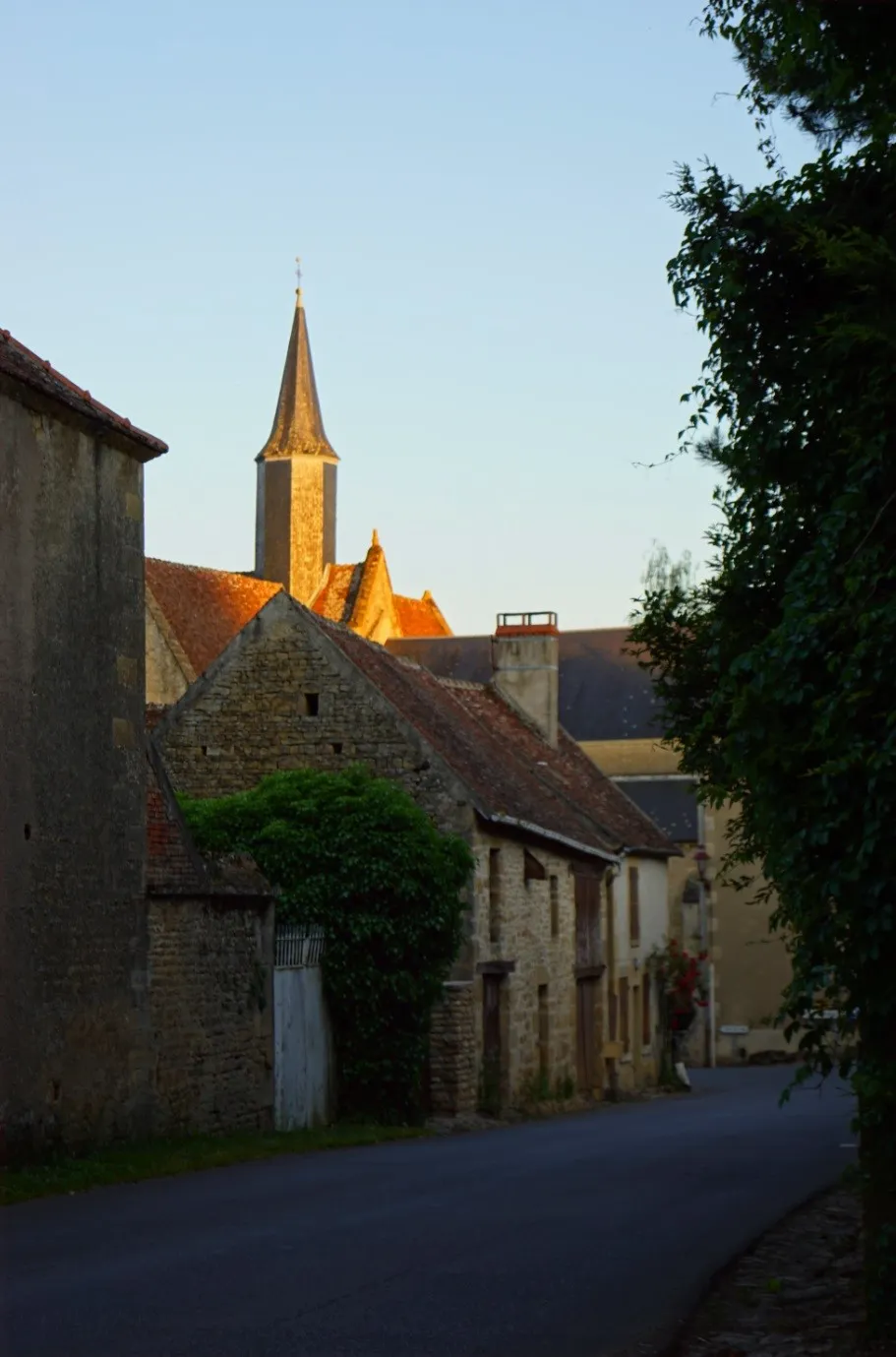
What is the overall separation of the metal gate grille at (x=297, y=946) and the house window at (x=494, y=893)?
5.00 m

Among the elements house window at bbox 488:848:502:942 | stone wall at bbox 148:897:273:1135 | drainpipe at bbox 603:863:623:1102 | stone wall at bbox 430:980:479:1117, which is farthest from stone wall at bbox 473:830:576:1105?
stone wall at bbox 148:897:273:1135

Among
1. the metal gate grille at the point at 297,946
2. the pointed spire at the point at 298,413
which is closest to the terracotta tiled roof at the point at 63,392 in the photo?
the metal gate grille at the point at 297,946

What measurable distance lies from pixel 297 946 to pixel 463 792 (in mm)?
4751

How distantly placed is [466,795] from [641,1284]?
1606 centimetres

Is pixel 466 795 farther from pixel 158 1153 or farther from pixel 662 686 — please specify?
pixel 662 686

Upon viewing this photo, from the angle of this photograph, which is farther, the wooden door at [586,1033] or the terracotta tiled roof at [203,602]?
the terracotta tiled roof at [203,602]

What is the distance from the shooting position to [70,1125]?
15000mm

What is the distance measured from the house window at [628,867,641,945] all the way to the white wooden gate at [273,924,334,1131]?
1447cm

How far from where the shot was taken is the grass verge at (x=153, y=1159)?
13.3m

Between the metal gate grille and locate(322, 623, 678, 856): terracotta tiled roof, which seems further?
locate(322, 623, 678, 856): terracotta tiled roof

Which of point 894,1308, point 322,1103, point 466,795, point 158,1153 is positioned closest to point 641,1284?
point 894,1308

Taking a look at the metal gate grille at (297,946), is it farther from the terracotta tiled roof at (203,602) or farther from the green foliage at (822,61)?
the terracotta tiled roof at (203,602)

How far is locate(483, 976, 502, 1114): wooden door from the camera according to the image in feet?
83.1

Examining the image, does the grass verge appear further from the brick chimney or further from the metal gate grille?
the brick chimney
